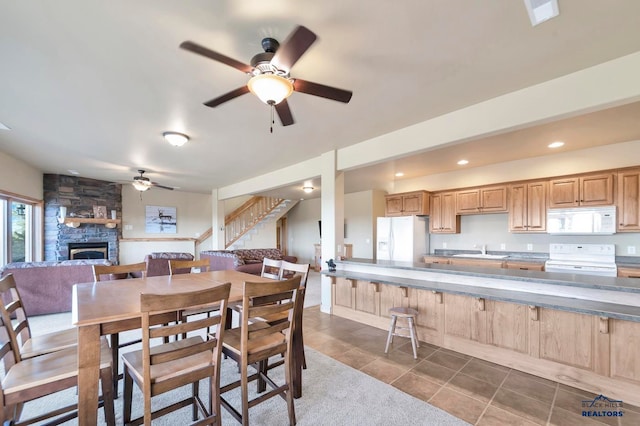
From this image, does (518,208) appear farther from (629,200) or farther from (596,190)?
(629,200)

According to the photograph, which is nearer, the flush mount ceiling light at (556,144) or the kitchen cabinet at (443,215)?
the flush mount ceiling light at (556,144)

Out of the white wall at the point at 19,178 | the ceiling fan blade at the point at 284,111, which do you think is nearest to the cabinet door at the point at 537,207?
the ceiling fan blade at the point at 284,111

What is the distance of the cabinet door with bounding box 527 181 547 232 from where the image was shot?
4.48 metres

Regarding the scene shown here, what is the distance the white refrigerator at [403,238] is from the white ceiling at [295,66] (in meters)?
2.25

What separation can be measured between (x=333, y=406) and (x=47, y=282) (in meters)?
A: 4.80

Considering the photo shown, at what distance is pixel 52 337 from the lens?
→ 198 centimetres

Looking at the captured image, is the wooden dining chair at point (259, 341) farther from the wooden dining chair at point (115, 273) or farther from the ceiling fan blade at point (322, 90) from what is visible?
the ceiling fan blade at point (322, 90)

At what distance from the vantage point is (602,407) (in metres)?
2.05

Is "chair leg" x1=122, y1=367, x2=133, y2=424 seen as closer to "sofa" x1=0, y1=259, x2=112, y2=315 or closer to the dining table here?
the dining table

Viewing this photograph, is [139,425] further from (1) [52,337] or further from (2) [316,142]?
(2) [316,142]

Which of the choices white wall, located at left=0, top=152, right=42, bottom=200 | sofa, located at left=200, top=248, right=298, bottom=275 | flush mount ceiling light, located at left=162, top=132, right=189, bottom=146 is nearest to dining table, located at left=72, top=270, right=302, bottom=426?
flush mount ceiling light, located at left=162, top=132, right=189, bottom=146

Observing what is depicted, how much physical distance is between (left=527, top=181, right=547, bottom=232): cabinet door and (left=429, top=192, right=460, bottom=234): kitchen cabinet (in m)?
1.23

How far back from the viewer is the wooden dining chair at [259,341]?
1655 millimetres

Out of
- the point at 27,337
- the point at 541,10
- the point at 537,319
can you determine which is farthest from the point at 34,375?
the point at 537,319
